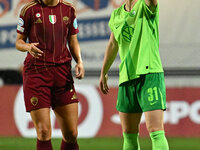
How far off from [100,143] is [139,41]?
3390mm

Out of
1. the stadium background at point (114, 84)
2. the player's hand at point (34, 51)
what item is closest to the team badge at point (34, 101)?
the player's hand at point (34, 51)

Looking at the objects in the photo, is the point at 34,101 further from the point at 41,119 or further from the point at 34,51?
the point at 34,51

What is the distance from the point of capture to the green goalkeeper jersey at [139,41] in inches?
157

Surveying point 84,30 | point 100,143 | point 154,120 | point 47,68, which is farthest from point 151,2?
point 84,30

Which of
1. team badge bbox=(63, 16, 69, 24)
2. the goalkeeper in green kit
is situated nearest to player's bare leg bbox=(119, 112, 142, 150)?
the goalkeeper in green kit

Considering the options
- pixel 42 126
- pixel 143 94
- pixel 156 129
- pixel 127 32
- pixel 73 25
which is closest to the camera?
pixel 156 129

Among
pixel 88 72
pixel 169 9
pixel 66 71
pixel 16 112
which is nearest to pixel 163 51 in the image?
pixel 169 9

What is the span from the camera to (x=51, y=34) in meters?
4.43

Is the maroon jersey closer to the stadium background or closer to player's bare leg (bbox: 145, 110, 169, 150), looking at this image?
player's bare leg (bbox: 145, 110, 169, 150)

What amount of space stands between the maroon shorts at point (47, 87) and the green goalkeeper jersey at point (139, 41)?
2.02ft

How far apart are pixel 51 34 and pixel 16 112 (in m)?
3.61

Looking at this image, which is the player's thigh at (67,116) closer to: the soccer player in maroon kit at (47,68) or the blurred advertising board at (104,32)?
the soccer player in maroon kit at (47,68)

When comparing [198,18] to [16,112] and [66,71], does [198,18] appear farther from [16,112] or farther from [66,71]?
[66,71]

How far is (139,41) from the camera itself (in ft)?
13.3
